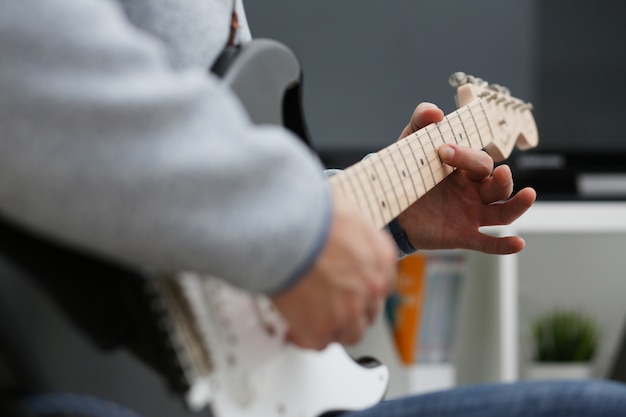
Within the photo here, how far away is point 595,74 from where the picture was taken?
1972mm

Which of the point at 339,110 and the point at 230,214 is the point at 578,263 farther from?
the point at 230,214

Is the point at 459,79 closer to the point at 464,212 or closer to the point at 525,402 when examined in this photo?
the point at 464,212

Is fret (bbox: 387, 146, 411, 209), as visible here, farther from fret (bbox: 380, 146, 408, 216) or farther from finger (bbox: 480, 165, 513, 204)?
finger (bbox: 480, 165, 513, 204)

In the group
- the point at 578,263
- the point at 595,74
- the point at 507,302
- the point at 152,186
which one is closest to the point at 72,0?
the point at 152,186

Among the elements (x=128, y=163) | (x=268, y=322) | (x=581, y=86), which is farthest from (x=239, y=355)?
(x=581, y=86)

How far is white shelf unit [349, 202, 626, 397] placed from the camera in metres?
1.71

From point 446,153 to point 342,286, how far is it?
376mm

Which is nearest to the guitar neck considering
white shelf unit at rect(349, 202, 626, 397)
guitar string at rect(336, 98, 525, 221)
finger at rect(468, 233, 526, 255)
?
guitar string at rect(336, 98, 525, 221)

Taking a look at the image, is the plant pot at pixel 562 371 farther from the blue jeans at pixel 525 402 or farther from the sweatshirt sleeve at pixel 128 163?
the sweatshirt sleeve at pixel 128 163

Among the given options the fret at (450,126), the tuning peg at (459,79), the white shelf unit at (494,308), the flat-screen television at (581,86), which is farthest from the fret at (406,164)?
the flat-screen television at (581,86)

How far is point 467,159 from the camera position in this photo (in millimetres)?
877

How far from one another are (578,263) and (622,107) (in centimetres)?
43

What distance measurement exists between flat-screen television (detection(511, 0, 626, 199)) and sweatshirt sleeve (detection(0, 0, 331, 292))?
154 cm

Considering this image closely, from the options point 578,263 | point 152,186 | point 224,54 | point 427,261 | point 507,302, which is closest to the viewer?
point 152,186
